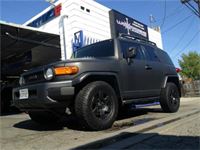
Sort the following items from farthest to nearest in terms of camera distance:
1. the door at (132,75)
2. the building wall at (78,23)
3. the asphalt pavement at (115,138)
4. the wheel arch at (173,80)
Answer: the building wall at (78,23) < the wheel arch at (173,80) < the door at (132,75) < the asphalt pavement at (115,138)

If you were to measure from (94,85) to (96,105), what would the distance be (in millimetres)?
345

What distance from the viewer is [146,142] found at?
436cm

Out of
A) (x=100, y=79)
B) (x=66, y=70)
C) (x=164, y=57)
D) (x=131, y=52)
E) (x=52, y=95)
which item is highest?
(x=164, y=57)

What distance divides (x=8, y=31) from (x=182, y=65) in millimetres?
42732

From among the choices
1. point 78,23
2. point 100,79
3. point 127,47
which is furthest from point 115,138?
point 78,23

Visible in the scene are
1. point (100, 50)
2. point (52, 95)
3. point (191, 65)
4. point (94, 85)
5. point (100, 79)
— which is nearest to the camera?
point (52, 95)

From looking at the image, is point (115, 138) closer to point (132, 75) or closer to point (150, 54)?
point (132, 75)

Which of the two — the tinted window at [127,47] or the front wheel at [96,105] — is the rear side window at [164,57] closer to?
the tinted window at [127,47]

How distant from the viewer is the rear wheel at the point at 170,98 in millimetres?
7727

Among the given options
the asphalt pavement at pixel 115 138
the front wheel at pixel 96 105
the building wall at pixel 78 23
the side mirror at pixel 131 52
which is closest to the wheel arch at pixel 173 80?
the side mirror at pixel 131 52

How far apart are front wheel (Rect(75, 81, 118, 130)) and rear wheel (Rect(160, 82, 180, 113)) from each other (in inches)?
84.4

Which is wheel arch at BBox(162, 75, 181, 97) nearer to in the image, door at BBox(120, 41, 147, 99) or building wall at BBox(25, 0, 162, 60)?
door at BBox(120, 41, 147, 99)

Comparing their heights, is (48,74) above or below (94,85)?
above

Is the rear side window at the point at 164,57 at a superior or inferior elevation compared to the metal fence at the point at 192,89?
superior
